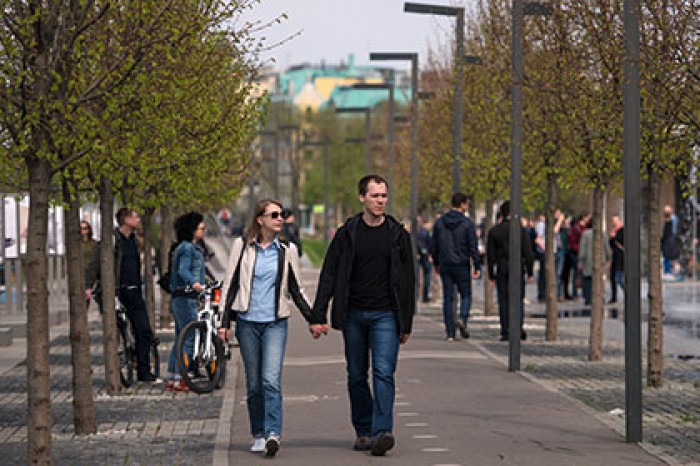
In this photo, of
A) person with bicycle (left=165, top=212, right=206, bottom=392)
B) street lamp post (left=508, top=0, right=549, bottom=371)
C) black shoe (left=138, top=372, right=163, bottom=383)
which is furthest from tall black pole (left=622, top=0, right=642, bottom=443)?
black shoe (left=138, top=372, right=163, bottom=383)

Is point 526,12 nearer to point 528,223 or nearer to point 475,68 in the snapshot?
point 475,68

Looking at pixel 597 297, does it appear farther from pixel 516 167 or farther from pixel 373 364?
pixel 373 364

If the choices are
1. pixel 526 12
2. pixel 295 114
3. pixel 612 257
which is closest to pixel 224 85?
pixel 526 12

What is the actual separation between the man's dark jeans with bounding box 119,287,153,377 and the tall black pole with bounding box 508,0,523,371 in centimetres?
367

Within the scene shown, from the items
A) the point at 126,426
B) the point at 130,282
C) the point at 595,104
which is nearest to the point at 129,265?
the point at 130,282

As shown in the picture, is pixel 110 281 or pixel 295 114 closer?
pixel 110 281

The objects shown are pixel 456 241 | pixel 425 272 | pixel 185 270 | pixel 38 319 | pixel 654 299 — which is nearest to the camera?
pixel 38 319

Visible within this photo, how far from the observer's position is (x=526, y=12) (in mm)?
17922

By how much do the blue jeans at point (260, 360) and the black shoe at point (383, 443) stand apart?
30.8 inches

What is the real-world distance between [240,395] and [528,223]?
67.6ft

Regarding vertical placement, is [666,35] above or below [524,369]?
above

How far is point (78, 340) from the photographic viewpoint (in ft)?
43.8

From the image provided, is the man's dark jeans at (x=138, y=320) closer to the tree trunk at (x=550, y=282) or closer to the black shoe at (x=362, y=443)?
the black shoe at (x=362, y=443)

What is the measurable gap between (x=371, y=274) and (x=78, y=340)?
2.73 meters
